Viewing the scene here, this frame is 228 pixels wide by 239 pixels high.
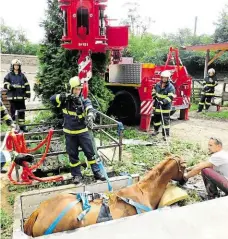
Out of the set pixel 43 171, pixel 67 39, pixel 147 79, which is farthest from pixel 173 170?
pixel 147 79

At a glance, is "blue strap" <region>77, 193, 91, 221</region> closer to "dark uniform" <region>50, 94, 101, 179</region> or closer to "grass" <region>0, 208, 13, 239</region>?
"grass" <region>0, 208, 13, 239</region>

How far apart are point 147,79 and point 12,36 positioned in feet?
124

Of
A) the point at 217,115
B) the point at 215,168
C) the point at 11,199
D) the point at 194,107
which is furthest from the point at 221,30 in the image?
the point at 11,199

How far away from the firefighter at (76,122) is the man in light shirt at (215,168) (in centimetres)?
154

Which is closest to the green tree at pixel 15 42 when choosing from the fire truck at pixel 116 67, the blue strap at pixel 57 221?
the fire truck at pixel 116 67

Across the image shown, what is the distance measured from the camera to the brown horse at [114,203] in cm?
272

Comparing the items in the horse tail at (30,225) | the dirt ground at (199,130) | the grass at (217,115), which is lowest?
the dirt ground at (199,130)

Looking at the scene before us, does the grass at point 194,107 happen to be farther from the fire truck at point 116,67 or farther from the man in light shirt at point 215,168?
the man in light shirt at point 215,168

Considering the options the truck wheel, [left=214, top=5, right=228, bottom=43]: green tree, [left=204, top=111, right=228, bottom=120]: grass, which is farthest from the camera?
[left=214, top=5, right=228, bottom=43]: green tree

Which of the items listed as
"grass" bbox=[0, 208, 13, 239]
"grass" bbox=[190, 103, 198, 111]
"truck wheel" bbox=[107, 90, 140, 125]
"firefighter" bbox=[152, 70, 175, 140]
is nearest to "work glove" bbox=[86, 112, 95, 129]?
"grass" bbox=[0, 208, 13, 239]

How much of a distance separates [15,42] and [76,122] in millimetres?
39267

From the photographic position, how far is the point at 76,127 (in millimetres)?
4516

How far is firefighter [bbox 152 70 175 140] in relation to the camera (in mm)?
7230

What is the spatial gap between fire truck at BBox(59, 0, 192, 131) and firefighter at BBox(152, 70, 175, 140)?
0.49 m
